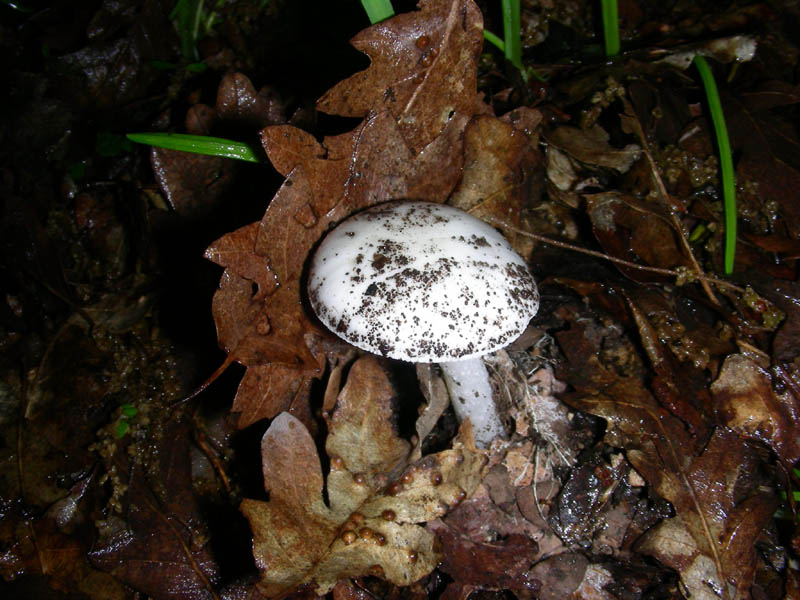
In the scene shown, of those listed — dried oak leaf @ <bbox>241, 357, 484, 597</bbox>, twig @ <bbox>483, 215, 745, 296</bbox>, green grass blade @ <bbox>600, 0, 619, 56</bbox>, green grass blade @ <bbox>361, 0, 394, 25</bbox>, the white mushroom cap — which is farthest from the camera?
green grass blade @ <bbox>600, 0, 619, 56</bbox>

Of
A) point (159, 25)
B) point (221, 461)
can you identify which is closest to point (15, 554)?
point (221, 461)

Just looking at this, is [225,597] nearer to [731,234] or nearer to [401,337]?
[401,337]

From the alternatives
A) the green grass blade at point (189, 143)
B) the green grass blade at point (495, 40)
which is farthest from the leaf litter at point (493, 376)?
the green grass blade at point (189, 143)

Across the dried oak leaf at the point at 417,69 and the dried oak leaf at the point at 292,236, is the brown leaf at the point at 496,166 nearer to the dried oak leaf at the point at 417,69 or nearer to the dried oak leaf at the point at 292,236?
the dried oak leaf at the point at 292,236

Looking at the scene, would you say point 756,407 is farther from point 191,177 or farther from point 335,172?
point 191,177

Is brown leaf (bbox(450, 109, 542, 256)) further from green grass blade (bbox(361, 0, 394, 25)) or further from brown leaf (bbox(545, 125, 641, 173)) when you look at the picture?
green grass blade (bbox(361, 0, 394, 25))

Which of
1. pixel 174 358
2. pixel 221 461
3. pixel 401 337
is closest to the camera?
pixel 401 337

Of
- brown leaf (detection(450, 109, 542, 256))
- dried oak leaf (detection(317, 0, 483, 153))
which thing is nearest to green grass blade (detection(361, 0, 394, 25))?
dried oak leaf (detection(317, 0, 483, 153))
